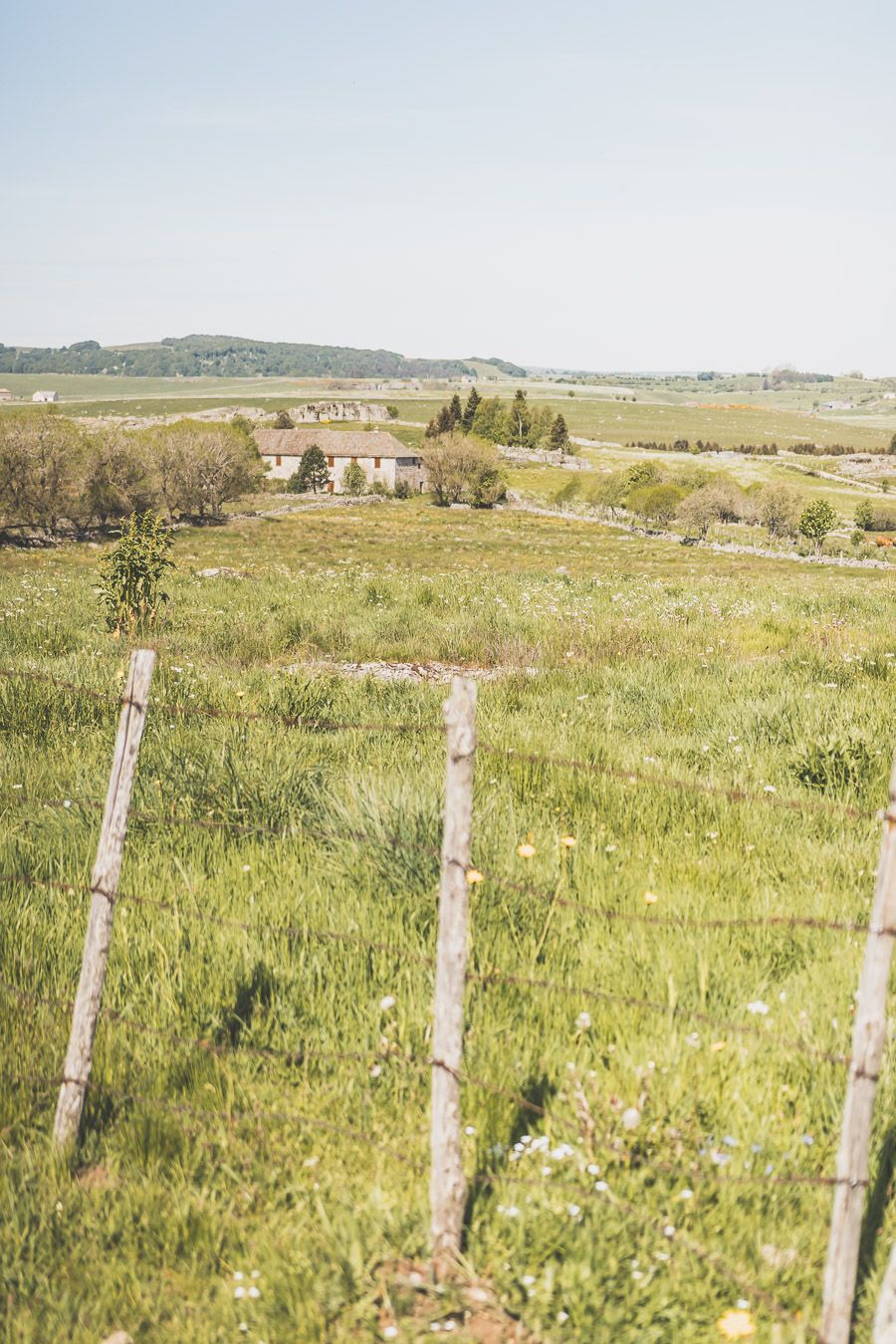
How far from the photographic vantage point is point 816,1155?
10.7 ft

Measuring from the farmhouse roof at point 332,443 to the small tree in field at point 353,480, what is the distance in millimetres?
9093

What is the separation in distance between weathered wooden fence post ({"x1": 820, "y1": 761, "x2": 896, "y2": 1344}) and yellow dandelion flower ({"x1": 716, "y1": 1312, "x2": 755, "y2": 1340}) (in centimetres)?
26

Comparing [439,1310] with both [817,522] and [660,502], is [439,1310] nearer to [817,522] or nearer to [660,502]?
[817,522]

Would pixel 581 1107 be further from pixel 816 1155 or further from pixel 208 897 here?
pixel 208 897

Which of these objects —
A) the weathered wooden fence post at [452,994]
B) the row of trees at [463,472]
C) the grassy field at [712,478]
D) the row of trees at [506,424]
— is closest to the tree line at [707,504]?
the grassy field at [712,478]

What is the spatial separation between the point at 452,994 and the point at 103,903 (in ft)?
5.04

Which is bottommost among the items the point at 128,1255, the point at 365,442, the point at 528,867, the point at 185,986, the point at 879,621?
the point at 128,1255

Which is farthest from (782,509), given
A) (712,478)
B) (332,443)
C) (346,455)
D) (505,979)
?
(505,979)

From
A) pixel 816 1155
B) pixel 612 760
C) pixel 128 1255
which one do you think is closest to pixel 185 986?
pixel 128 1255

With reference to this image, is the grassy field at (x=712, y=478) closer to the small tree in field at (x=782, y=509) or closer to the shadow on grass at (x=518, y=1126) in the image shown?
the small tree in field at (x=782, y=509)

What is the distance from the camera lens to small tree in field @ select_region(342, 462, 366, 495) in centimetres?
11350

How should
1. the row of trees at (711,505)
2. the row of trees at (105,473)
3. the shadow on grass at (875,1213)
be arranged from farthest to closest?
1. the row of trees at (711,505)
2. the row of trees at (105,473)
3. the shadow on grass at (875,1213)

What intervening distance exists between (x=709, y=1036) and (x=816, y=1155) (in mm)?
600

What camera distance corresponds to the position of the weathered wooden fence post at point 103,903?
3420 mm
